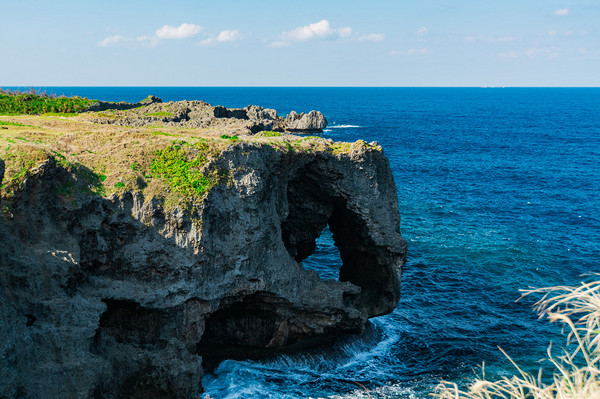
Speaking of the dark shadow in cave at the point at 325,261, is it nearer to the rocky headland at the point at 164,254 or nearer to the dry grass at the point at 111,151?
the rocky headland at the point at 164,254

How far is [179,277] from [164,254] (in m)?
1.32

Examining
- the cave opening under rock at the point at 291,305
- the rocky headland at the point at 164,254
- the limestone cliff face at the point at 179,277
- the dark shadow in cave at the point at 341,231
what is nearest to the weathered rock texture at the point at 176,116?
the rocky headland at the point at 164,254

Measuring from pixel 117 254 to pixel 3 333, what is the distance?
6.35 meters

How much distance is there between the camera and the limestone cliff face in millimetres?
20078

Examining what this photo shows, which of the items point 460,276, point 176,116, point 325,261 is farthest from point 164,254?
point 176,116

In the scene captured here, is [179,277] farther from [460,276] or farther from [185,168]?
[460,276]

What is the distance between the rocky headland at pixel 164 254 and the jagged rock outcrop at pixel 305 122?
278 feet

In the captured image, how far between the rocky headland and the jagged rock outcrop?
84.8 m

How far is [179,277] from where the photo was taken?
77.9 ft

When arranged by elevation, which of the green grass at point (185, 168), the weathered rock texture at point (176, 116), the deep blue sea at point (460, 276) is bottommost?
the deep blue sea at point (460, 276)

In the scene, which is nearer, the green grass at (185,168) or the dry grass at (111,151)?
the dry grass at (111,151)

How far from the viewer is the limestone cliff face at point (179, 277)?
20078mm

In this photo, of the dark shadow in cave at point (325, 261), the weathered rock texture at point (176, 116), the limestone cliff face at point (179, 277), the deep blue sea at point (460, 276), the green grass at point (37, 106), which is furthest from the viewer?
the green grass at point (37, 106)

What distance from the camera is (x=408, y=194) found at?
67.6 metres
